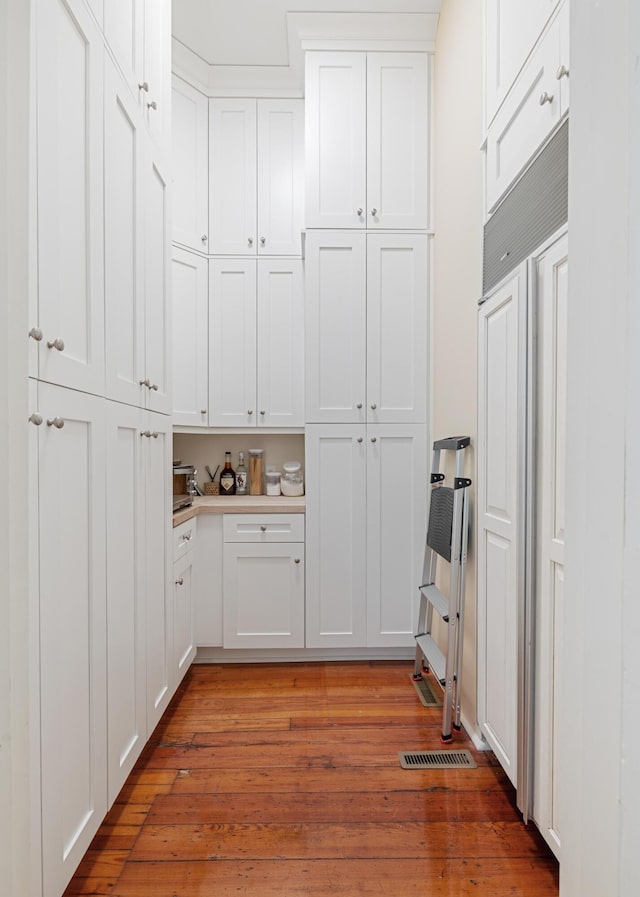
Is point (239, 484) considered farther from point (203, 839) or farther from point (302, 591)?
point (203, 839)

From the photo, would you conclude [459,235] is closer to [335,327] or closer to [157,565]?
[335,327]

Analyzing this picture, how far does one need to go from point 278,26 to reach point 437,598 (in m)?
2.75

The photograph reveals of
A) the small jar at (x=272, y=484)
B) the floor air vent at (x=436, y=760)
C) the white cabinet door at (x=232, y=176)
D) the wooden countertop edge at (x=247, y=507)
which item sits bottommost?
the floor air vent at (x=436, y=760)

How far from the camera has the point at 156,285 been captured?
190 centimetres

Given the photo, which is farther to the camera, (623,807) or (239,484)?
(239,484)

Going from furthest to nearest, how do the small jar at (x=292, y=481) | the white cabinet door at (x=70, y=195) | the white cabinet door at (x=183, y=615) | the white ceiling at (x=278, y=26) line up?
the small jar at (x=292, y=481) → the white ceiling at (x=278, y=26) → the white cabinet door at (x=183, y=615) → the white cabinet door at (x=70, y=195)

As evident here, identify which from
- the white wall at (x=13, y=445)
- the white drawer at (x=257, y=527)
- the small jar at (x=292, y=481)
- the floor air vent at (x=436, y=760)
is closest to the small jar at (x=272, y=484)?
the small jar at (x=292, y=481)

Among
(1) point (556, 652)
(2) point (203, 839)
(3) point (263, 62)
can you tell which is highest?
(3) point (263, 62)

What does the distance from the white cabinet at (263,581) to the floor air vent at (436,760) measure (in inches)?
35.7

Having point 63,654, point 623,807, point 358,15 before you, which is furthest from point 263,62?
point 623,807

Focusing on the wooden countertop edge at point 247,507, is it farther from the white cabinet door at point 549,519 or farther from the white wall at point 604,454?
the white wall at point 604,454

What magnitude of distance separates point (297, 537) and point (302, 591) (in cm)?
27

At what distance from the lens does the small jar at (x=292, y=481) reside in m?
3.00

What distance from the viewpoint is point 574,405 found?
0.50 m
